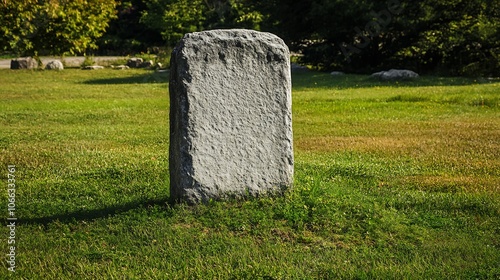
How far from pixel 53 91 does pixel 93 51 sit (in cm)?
2205

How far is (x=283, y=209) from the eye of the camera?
→ 7.06m

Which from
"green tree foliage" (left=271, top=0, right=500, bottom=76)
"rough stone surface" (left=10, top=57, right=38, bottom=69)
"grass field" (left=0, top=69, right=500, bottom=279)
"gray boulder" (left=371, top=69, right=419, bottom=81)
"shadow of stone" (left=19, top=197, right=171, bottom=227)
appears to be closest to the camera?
"grass field" (left=0, top=69, right=500, bottom=279)

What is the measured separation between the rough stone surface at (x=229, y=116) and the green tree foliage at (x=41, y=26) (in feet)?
21.2

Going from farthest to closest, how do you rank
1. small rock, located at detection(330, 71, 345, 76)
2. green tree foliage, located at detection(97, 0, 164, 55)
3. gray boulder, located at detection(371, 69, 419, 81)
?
green tree foliage, located at detection(97, 0, 164, 55) < small rock, located at detection(330, 71, 345, 76) < gray boulder, located at detection(371, 69, 419, 81)

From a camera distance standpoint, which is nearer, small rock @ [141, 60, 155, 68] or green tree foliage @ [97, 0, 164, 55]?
small rock @ [141, 60, 155, 68]

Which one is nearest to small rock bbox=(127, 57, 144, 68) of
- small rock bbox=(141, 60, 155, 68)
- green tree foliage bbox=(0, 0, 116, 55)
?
small rock bbox=(141, 60, 155, 68)

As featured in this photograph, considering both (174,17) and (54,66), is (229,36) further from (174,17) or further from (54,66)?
(174,17)

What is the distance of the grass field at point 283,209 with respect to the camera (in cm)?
593

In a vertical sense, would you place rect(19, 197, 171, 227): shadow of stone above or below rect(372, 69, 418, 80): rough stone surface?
below

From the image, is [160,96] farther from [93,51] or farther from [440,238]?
[93,51]

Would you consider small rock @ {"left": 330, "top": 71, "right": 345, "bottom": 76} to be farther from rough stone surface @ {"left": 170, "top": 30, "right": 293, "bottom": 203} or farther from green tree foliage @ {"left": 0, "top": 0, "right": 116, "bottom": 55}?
rough stone surface @ {"left": 170, "top": 30, "right": 293, "bottom": 203}

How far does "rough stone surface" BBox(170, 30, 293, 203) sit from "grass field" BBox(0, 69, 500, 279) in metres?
0.23

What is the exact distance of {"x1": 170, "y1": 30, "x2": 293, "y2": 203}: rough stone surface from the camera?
23.1 ft

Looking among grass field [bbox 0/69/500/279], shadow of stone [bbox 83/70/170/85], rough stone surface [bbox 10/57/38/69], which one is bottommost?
shadow of stone [bbox 83/70/170/85]
